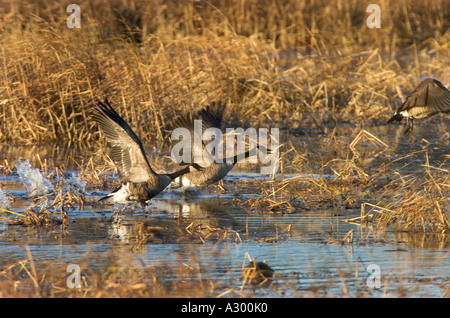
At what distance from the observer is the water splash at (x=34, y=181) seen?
763cm

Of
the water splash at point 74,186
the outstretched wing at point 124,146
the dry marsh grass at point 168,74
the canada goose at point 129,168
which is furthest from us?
the dry marsh grass at point 168,74

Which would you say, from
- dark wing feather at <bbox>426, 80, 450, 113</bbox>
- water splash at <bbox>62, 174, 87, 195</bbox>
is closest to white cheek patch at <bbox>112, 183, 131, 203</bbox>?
water splash at <bbox>62, 174, 87, 195</bbox>

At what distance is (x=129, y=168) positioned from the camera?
729 centimetres

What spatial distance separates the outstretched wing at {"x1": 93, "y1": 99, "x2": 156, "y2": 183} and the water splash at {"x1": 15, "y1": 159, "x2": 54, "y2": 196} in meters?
0.90

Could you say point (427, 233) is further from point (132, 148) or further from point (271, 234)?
point (132, 148)

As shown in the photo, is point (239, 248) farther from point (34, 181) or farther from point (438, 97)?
point (438, 97)

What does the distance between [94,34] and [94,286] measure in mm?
6876

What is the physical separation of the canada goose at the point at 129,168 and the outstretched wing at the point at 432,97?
10.0ft

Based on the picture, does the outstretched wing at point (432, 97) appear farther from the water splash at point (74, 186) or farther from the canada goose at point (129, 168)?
the water splash at point (74, 186)

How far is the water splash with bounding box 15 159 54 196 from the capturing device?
763 cm

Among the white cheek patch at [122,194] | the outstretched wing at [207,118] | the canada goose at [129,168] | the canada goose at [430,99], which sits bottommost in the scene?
the white cheek patch at [122,194]

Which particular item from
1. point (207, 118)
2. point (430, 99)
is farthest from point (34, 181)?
point (430, 99)

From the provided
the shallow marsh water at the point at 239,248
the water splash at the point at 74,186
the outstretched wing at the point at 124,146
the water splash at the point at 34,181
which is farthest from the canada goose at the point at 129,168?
the water splash at the point at 34,181

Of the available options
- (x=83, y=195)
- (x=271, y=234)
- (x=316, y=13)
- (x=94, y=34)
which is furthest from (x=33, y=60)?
(x=316, y=13)
